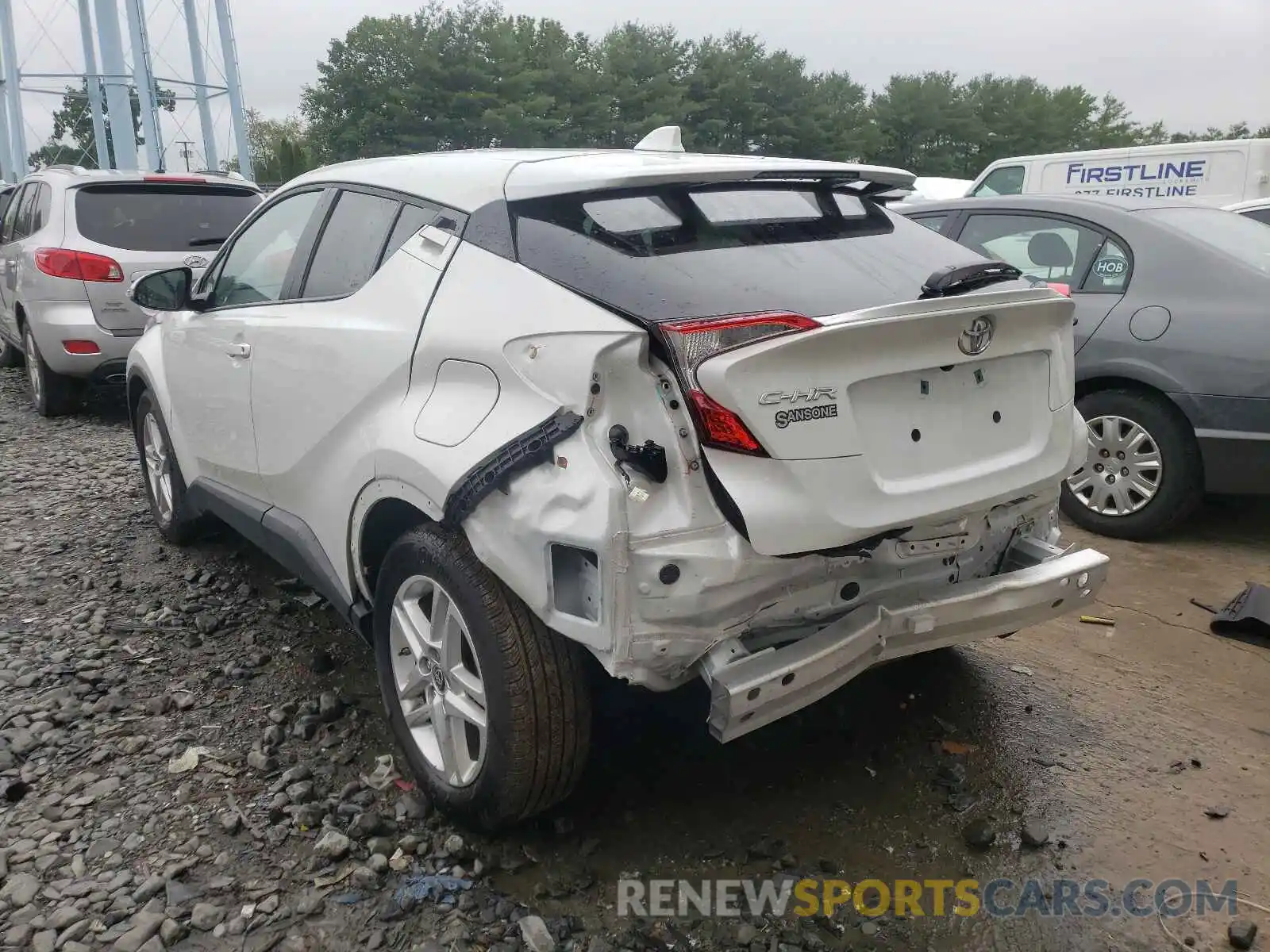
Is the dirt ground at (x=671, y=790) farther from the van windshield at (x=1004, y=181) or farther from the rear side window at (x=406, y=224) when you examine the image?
the van windshield at (x=1004, y=181)

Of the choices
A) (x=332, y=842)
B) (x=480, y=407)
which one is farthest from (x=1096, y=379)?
(x=332, y=842)

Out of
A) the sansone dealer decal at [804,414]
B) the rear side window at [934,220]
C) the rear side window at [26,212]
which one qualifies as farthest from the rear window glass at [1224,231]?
the rear side window at [26,212]

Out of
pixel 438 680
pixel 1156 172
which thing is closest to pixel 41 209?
pixel 438 680

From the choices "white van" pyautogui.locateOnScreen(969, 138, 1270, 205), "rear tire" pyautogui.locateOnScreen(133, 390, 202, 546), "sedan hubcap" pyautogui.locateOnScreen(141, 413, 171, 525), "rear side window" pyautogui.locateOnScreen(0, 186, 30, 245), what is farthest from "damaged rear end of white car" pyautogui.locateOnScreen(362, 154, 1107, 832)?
"white van" pyautogui.locateOnScreen(969, 138, 1270, 205)

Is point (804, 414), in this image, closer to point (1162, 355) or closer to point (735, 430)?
point (735, 430)

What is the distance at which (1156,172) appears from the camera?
12305 mm

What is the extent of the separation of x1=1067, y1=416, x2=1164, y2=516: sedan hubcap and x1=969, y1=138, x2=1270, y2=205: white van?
283 inches

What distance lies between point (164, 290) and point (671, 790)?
2.78 meters

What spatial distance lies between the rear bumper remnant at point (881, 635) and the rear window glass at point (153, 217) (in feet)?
20.5

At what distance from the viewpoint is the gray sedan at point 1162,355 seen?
4.23 meters

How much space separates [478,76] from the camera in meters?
38.3

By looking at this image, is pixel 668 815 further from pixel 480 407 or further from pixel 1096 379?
pixel 1096 379

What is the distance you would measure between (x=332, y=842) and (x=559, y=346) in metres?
1.45

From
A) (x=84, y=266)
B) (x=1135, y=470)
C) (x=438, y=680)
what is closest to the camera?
(x=438, y=680)
